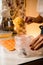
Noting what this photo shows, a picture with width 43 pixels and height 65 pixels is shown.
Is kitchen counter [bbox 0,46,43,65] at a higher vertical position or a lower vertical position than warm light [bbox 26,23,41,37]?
higher

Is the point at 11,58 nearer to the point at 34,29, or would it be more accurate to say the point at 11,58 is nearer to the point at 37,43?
the point at 37,43

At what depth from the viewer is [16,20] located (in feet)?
6.05

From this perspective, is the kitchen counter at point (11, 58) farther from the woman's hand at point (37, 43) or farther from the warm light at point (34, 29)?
the warm light at point (34, 29)

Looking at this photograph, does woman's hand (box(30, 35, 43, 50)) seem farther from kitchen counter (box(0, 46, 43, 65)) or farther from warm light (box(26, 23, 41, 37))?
warm light (box(26, 23, 41, 37))

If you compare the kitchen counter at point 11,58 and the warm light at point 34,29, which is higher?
the kitchen counter at point 11,58

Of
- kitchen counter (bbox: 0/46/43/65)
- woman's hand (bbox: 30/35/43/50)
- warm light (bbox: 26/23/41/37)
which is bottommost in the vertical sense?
warm light (bbox: 26/23/41/37)

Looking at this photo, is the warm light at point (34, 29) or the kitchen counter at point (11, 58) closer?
the kitchen counter at point (11, 58)

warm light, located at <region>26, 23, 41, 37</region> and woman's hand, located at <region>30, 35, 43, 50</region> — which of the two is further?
warm light, located at <region>26, 23, 41, 37</region>

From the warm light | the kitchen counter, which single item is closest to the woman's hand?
the kitchen counter

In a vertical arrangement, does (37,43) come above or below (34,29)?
above

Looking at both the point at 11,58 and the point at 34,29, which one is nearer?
the point at 11,58

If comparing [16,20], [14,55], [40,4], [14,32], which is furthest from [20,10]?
[14,55]

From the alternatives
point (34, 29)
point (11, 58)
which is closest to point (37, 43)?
point (11, 58)

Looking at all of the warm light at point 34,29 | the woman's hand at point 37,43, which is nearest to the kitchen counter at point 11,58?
the woman's hand at point 37,43
